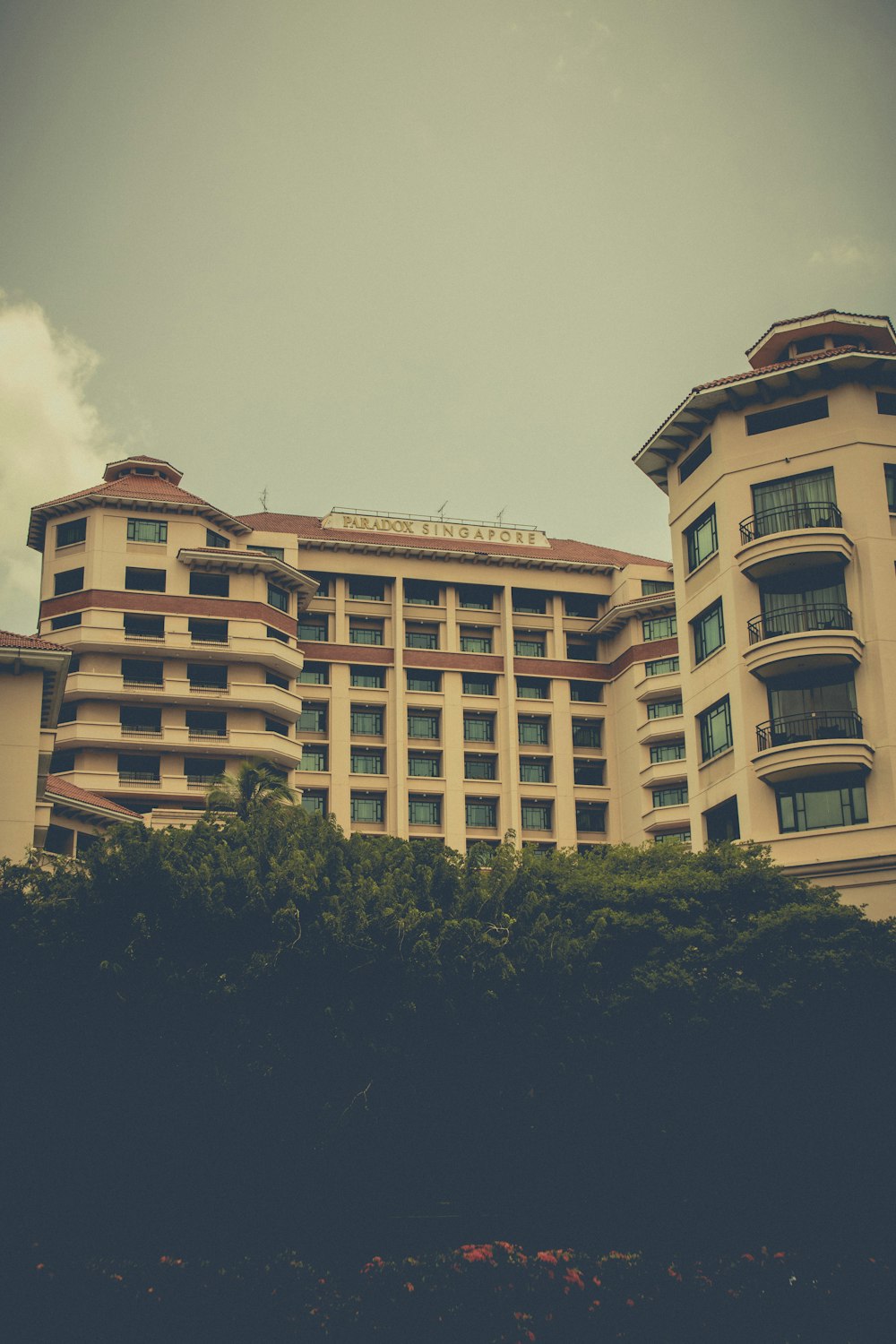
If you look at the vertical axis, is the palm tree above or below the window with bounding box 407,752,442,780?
below

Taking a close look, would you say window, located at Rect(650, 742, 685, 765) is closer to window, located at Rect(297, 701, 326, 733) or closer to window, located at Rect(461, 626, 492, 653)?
window, located at Rect(461, 626, 492, 653)

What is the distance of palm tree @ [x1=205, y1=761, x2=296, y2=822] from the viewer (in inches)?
2110

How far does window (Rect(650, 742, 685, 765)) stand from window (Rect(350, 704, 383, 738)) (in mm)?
14891

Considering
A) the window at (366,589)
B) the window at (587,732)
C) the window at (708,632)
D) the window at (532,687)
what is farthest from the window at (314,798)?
the window at (708,632)

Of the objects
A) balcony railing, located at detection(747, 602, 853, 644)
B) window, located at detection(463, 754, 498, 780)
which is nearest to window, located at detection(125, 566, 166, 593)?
window, located at detection(463, 754, 498, 780)

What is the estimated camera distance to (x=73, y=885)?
34406mm

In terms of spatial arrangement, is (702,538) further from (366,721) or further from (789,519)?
(366,721)

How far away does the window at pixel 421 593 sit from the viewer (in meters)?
83.8

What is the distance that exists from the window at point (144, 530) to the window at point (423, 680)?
16806 mm

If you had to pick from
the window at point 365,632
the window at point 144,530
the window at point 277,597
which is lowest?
the window at point 277,597

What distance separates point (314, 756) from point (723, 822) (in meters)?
36.6

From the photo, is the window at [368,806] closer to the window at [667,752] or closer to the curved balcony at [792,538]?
the window at [667,752]

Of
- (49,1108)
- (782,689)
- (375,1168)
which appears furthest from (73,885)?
(782,689)

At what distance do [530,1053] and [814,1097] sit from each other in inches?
269
